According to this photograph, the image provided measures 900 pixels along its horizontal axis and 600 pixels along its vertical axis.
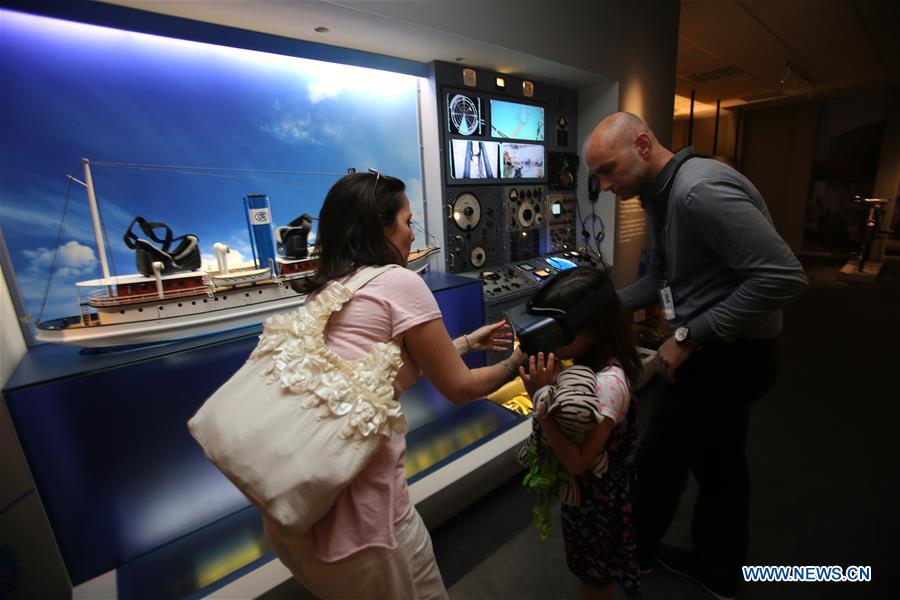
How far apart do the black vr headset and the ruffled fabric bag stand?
35 centimetres

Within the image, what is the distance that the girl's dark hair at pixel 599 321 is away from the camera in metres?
1.14

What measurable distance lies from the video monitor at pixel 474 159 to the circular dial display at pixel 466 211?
0.16m

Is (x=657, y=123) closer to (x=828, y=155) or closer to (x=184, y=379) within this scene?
(x=184, y=379)

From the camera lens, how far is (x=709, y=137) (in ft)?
38.4

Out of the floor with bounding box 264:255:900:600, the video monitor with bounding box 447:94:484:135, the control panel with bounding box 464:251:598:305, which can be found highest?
the video monitor with bounding box 447:94:484:135

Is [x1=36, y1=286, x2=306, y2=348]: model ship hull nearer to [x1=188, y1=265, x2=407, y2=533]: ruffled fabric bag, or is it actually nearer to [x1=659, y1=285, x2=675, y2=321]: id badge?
[x1=188, y1=265, x2=407, y2=533]: ruffled fabric bag

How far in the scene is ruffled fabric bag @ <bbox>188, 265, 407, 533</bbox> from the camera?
821mm

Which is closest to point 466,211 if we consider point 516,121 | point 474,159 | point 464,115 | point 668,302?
point 474,159

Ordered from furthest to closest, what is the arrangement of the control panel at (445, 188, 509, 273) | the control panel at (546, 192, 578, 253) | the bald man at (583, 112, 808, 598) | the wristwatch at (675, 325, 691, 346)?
the control panel at (546, 192, 578, 253) → the control panel at (445, 188, 509, 273) → the wristwatch at (675, 325, 691, 346) → the bald man at (583, 112, 808, 598)

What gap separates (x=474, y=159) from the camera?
3.33 meters

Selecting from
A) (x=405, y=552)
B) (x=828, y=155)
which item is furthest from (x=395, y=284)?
(x=828, y=155)

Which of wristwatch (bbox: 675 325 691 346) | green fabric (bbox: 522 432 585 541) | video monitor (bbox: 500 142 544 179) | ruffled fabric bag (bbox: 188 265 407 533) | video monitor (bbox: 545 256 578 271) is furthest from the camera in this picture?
video monitor (bbox: 545 256 578 271)

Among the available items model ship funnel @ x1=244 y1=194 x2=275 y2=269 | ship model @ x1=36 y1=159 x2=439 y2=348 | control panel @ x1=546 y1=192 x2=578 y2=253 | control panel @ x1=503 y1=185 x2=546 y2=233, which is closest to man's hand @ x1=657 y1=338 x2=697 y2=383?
ship model @ x1=36 y1=159 x2=439 y2=348

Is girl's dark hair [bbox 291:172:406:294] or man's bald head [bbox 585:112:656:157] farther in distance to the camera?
man's bald head [bbox 585:112:656:157]
